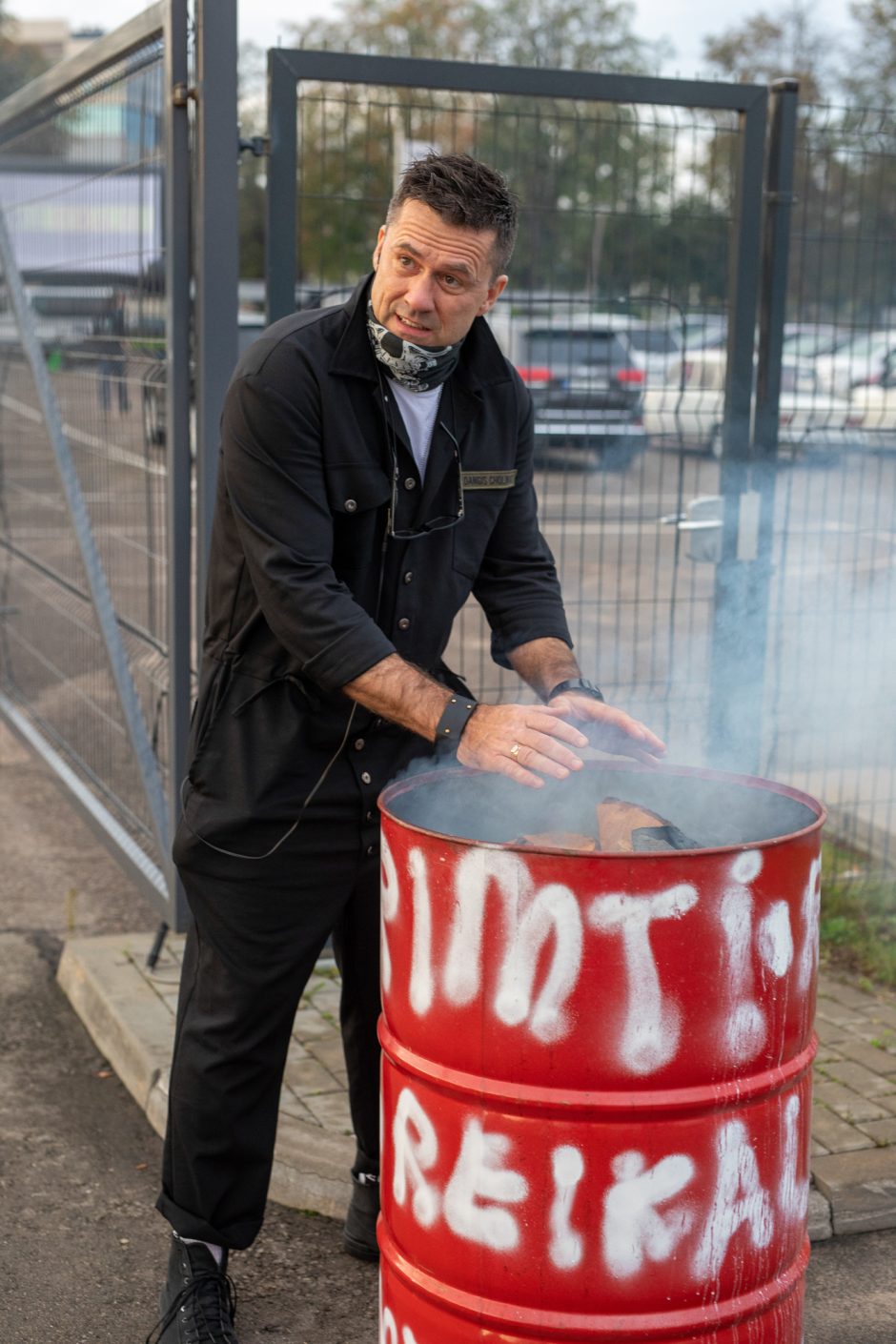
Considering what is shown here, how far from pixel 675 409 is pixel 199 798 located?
2359 mm

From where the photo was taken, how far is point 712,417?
4641 mm

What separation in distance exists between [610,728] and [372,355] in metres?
0.74

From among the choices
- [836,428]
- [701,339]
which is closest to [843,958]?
[836,428]

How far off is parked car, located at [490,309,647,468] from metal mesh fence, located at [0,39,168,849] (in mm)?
1112

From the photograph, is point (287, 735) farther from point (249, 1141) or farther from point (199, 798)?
point (249, 1141)

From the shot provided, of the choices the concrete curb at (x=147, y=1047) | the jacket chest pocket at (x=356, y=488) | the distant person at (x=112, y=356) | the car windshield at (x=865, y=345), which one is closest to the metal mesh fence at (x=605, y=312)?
the distant person at (x=112, y=356)

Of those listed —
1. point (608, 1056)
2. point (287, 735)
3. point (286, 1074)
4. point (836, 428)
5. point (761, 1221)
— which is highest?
point (836, 428)

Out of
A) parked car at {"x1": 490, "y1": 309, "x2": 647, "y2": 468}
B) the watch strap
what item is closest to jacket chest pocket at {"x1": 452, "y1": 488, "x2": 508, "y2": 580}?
the watch strap

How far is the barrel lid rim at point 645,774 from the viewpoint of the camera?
1871 millimetres

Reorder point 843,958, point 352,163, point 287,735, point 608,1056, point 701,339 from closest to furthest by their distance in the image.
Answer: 1. point 608,1056
2. point 287,735
3. point 352,163
4. point 843,958
5. point 701,339

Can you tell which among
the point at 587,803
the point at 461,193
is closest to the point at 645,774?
the point at 587,803

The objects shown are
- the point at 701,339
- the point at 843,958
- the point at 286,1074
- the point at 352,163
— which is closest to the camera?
the point at 286,1074

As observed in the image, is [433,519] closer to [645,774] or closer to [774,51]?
[645,774]

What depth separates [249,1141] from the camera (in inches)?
107
